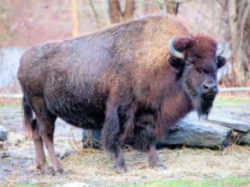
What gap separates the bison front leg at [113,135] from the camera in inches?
290

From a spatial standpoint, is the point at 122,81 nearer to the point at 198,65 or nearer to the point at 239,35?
the point at 198,65

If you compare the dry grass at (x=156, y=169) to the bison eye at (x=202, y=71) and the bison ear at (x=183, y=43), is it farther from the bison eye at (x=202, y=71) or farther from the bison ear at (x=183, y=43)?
the bison ear at (x=183, y=43)

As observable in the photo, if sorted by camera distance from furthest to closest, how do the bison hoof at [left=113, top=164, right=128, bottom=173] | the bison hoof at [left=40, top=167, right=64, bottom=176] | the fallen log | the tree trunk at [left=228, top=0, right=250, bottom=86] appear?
the tree trunk at [left=228, top=0, right=250, bottom=86], the fallen log, the bison hoof at [left=40, top=167, right=64, bottom=176], the bison hoof at [left=113, top=164, right=128, bottom=173]

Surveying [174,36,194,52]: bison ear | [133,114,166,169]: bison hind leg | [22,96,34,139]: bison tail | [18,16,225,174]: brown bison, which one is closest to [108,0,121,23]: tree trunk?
[18,16,225,174]: brown bison

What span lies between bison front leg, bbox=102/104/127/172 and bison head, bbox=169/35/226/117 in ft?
3.75

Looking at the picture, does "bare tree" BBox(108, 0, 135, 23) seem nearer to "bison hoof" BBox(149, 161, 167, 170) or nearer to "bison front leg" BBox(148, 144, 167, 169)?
"bison front leg" BBox(148, 144, 167, 169)

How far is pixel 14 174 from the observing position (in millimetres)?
7188

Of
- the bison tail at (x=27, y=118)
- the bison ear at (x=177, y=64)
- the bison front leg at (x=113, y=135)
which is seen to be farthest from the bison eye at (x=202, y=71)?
the bison tail at (x=27, y=118)

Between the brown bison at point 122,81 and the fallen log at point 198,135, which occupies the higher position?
the brown bison at point 122,81

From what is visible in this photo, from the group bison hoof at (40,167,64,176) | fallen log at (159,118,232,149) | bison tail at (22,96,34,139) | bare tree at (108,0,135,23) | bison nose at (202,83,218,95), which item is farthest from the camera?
bare tree at (108,0,135,23)

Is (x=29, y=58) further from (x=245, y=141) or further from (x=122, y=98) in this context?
(x=245, y=141)

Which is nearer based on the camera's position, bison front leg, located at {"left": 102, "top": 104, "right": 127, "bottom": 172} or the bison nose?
the bison nose

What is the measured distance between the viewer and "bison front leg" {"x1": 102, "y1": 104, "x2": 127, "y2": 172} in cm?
736

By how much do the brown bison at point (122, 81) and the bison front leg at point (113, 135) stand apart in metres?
0.02
